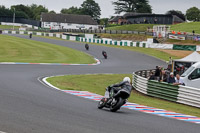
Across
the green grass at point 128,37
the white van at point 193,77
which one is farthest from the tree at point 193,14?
the white van at point 193,77

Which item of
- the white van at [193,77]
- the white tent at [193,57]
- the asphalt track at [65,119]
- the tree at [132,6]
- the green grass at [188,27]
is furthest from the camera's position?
the tree at [132,6]

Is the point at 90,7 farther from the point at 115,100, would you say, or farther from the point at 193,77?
the point at 115,100

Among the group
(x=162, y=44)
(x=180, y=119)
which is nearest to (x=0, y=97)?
(x=180, y=119)

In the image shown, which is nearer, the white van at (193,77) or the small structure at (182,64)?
the white van at (193,77)

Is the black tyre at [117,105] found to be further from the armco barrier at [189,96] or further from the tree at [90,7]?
the tree at [90,7]

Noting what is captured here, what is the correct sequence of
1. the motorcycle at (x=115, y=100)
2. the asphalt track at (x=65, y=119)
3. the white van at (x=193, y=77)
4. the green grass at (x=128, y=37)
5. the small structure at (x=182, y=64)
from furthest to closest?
the green grass at (x=128, y=37), the small structure at (x=182, y=64), the white van at (x=193, y=77), the motorcycle at (x=115, y=100), the asphalt track at (x=65, y=119)

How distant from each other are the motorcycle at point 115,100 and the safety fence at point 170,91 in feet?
20.4

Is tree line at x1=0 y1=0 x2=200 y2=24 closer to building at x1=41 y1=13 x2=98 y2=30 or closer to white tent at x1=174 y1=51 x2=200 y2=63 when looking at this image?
building at x1=41 y1=13 x2=98 y2=30

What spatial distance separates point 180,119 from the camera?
13891 millimetres

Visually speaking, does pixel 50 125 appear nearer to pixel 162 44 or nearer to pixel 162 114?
pixel 162 114

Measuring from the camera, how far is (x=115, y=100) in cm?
1344

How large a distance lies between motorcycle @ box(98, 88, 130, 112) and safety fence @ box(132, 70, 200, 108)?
6.23 m

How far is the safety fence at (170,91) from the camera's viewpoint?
18.5m

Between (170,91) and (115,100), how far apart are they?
280 inches
